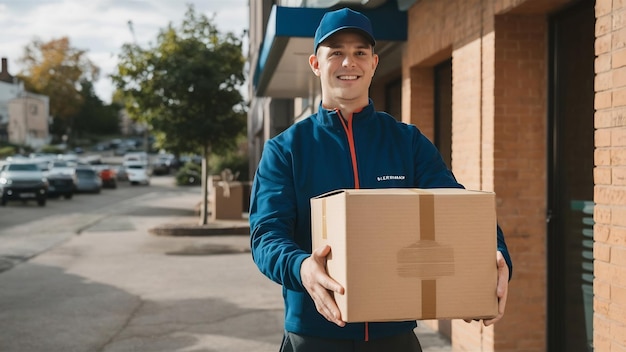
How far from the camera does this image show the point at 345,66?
2432 mm

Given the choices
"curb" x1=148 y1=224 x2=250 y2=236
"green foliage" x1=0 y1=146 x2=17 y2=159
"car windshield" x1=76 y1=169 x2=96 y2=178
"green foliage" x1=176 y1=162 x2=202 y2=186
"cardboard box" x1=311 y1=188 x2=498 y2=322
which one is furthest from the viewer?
"green foliage" x1=0 y1=146 x2=17 y2=159

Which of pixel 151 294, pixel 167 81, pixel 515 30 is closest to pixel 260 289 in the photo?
pixel 151 294

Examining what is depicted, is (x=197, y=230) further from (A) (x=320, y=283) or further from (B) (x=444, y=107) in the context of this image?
(A) (x=320, y=283)

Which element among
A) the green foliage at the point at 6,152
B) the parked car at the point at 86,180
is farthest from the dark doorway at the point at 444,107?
the green foliage at the point at 6,152

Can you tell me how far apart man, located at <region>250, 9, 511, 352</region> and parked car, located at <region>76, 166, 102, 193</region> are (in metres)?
33.9

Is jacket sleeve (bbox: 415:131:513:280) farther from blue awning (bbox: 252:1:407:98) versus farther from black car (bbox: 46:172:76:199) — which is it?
black car (bbox: 46:172:76:199)

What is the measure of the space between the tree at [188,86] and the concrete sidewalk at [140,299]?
171 inches

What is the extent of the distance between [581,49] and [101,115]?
110648mm

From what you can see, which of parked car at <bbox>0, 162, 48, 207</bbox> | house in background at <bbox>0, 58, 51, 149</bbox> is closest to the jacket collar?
parked car at <bbox>0, 162, 48, 207</bbox>

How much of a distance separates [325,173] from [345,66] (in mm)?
368

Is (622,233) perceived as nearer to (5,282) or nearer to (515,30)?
(515,30)

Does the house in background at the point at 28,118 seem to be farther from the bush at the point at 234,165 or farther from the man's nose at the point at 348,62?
the man's nose at the point at 348,62

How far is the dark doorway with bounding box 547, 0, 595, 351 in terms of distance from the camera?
15.8 ft

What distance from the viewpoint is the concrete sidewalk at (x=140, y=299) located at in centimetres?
685
